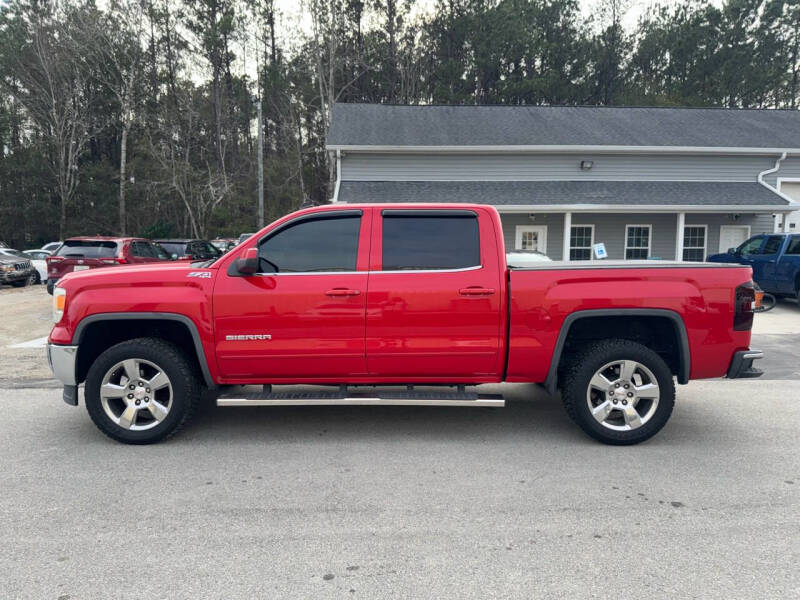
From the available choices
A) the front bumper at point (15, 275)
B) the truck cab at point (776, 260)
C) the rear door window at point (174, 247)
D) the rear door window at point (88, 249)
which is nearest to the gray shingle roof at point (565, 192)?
the truck cab at point (776, 260)

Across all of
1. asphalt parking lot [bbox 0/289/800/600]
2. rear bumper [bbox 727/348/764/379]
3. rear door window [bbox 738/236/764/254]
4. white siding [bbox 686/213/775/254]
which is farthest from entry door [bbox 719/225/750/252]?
rear bumper [bbox 727/348/764/379]

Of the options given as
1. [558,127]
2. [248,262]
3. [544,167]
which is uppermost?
[558,127]

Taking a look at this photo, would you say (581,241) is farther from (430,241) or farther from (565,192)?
(430,241)

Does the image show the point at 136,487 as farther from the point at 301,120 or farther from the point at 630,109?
the point at 301,120

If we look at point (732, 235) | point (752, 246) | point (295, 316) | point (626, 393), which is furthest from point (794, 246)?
point (295, 316)

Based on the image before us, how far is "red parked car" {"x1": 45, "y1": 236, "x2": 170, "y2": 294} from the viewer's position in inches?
503

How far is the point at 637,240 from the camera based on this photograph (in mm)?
19297

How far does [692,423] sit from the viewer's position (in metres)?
5.33

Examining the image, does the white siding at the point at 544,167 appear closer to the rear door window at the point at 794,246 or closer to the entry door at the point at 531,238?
the entry door at the point at 531,238

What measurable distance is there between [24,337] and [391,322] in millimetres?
8475

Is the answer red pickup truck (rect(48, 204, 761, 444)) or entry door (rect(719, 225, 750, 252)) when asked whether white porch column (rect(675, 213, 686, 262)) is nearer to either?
entry door (rect(719, 225, 750, 252))

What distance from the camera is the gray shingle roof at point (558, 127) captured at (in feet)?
64.2

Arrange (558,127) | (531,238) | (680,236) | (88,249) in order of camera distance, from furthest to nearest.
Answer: (558,127), (531,238), (680,236), (88,249)

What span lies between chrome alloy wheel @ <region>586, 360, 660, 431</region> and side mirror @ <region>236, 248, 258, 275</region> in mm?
2815
